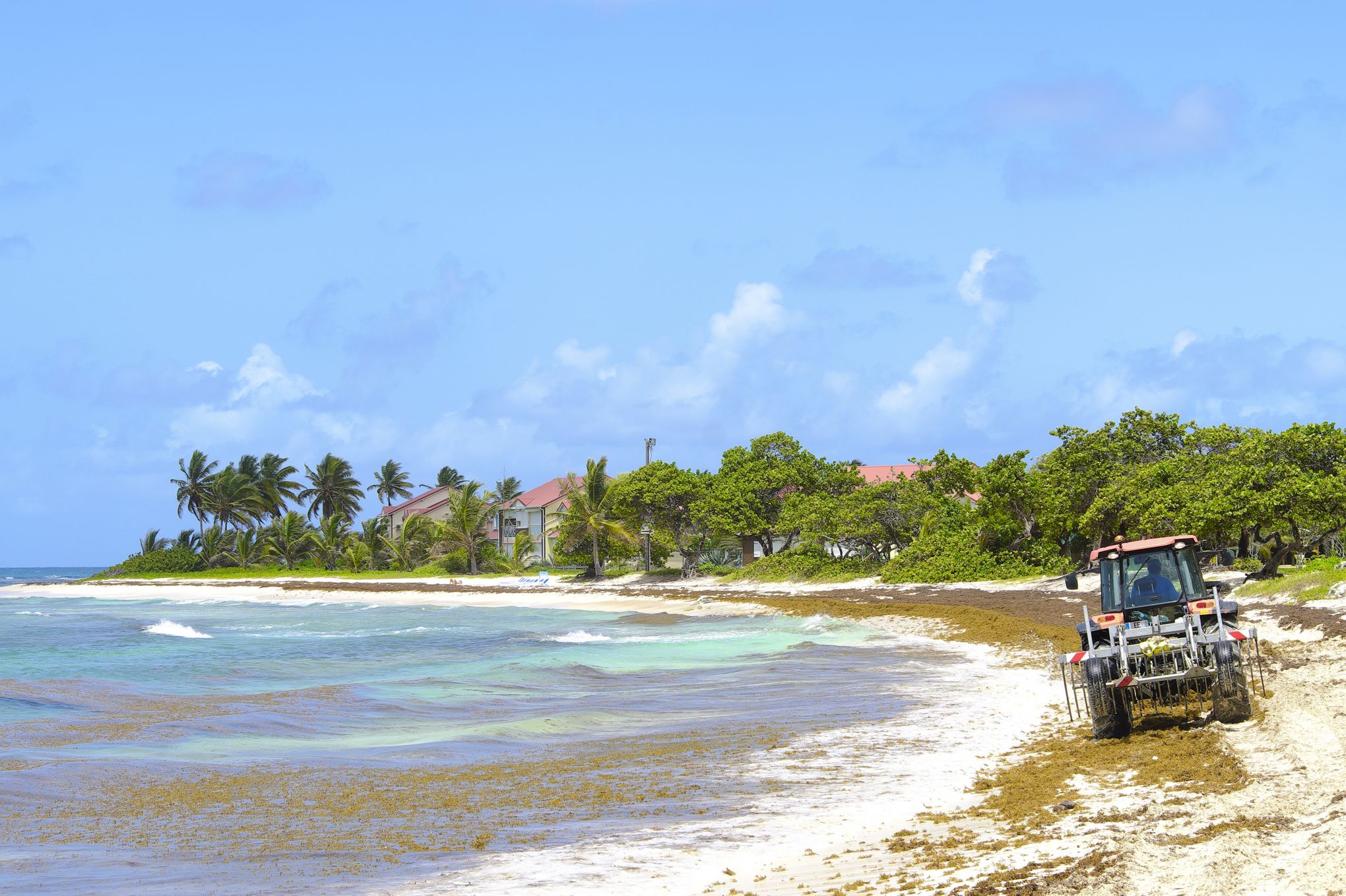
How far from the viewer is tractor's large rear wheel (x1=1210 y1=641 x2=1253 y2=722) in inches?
387

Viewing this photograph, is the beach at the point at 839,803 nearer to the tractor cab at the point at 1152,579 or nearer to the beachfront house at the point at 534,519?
the tractor cab at the point at 1152,579

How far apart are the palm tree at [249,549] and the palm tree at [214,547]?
0.80 metres

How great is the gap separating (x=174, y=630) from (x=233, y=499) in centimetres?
4462

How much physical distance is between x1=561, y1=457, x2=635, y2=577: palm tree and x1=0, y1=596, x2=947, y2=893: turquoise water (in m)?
21.8

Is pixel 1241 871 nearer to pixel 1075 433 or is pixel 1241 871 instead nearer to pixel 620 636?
pixel 620 636

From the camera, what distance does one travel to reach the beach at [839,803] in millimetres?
6402

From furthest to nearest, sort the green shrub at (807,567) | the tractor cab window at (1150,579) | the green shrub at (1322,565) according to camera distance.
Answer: the green shrub at (807,567)
the green shrub at (1322,565)
the tractor cab window at (1150,579)

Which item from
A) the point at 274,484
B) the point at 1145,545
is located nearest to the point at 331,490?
the point at 274,484

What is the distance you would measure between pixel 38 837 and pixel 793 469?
44158mm

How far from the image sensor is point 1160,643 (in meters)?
9.98

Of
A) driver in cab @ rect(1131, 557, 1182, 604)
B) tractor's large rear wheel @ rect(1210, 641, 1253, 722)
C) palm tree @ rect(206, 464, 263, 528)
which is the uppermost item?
palm tree @ rect(206, 464, 263, 528)

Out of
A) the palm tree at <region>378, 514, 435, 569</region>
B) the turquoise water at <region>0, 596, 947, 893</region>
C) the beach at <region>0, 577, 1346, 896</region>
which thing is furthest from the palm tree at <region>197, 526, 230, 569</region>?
the beach at <region>0, 577, 1346, 896</region>

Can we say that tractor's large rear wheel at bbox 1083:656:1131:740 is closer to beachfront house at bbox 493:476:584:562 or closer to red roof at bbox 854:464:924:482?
red roof at bbox 854:464:924:482

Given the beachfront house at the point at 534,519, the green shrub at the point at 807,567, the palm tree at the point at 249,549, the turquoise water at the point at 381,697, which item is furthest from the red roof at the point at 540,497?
the turquoise water at the point at 381,697
